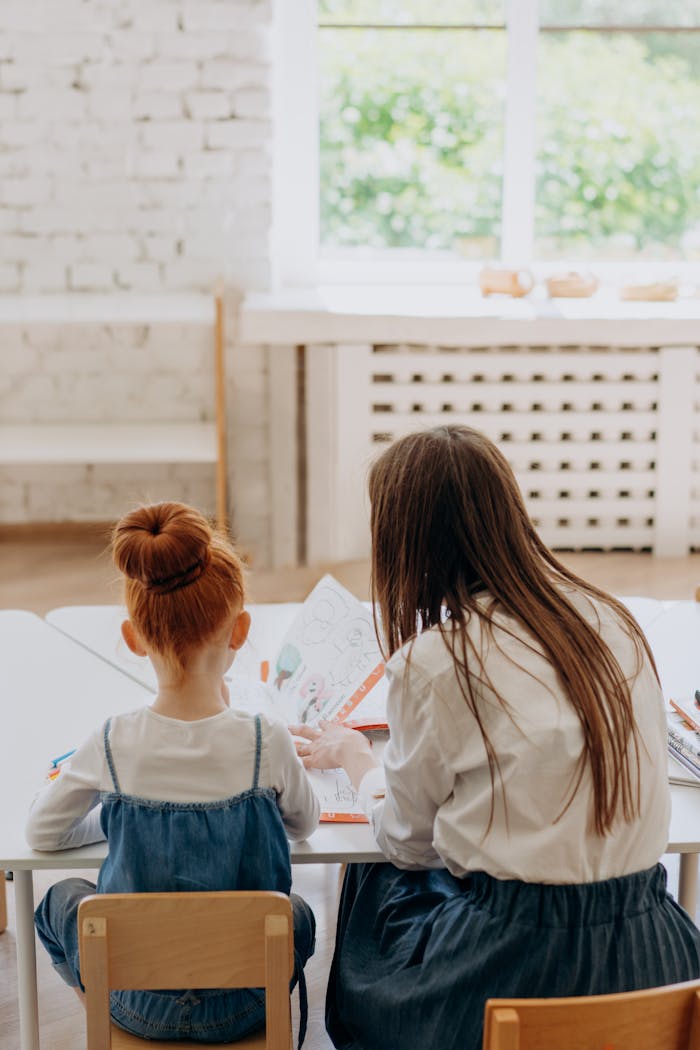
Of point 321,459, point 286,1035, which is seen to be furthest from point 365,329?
point 286,1035

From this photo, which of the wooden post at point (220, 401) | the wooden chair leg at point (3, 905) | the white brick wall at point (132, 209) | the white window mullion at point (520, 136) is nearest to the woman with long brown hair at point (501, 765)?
the wooden chair leg at point (3, 905)

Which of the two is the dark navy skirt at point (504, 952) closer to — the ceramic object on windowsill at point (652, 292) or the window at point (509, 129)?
the ceramic object on windowsill at point (652, 292)

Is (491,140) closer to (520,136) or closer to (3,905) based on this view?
Answer: (520,136)

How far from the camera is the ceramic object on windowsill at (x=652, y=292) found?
4.14m

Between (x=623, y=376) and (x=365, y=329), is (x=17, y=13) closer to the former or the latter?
(x=365, y=329)

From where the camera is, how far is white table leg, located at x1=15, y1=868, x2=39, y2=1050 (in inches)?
57.6

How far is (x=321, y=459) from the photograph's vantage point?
3.95 metres

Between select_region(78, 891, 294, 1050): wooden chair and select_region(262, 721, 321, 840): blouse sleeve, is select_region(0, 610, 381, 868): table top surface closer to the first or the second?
select_region(262, 721, 321, 840): blouse sleeve

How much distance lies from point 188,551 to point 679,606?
3.35ft

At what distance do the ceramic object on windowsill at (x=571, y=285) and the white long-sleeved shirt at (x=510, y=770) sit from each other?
292cm

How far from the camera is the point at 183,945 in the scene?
123 cm

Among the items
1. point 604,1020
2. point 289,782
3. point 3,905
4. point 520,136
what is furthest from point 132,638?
point 520,136

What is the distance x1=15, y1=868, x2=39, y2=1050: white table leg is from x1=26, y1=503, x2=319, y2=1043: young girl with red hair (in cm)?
11

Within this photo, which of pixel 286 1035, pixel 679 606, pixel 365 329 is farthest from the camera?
pixel 365 329
